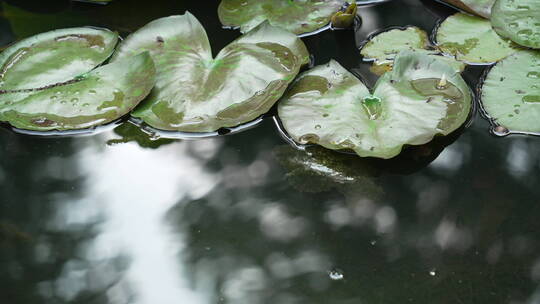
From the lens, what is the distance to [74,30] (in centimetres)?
211

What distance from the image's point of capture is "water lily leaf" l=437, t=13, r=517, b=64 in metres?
1.97

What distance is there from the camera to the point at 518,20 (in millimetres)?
2006

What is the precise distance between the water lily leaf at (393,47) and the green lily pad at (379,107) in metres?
0.17

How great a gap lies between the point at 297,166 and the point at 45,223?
2.40ft

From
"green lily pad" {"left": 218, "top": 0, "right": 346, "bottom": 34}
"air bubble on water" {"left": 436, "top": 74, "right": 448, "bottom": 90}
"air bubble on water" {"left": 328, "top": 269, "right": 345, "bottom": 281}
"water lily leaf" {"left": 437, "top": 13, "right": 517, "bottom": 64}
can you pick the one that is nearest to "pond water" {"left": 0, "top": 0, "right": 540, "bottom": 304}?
"air bubble on water" {"left": 328, "top": 269, "right": 345, "bottom": 281}

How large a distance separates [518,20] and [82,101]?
4.96 ft

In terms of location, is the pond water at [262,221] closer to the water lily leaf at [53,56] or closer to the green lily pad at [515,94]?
the green lily pad at [515,94]

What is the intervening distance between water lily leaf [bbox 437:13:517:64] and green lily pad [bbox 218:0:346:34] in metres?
0.41

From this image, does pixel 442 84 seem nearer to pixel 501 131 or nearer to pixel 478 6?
pixel 501 131

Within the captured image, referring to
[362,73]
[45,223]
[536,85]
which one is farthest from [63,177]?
[536,85]

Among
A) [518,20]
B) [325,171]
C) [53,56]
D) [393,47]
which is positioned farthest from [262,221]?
[518,20]

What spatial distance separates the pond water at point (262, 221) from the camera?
1.41m

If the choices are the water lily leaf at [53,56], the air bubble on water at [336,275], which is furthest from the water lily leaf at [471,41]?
the water lily leaf at [53,56]

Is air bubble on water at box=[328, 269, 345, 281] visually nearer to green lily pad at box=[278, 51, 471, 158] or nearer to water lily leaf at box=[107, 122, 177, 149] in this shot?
green lily pad at box=[278, 51, 471, 158]
